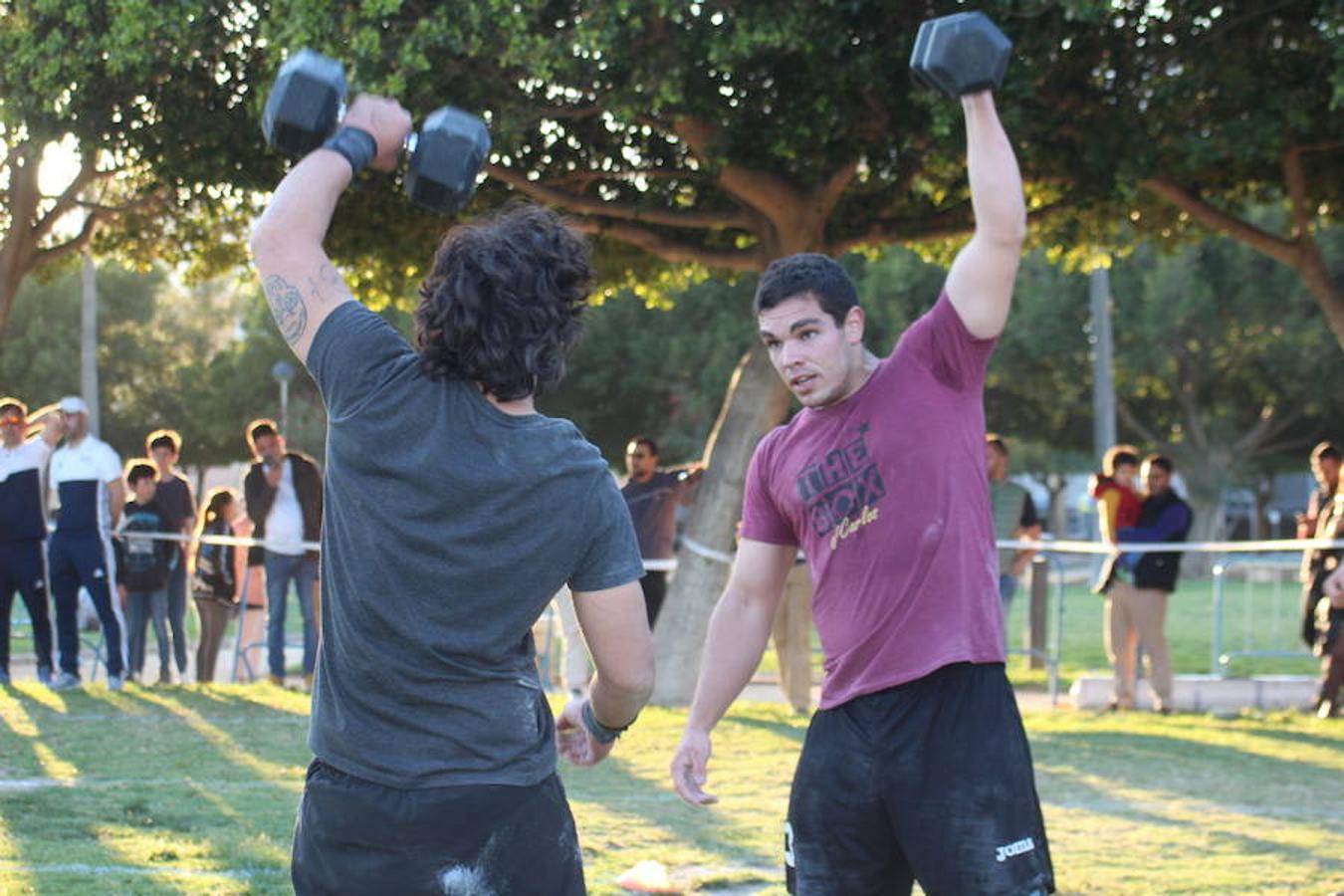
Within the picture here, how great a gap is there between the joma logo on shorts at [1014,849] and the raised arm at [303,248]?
6.08 ft

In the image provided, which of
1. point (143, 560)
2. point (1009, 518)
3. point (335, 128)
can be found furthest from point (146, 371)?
point (335, 128)

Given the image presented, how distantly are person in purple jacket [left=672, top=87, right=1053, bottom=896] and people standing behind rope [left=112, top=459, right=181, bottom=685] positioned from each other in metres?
10.0

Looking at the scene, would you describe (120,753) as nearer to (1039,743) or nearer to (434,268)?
(1039,743)

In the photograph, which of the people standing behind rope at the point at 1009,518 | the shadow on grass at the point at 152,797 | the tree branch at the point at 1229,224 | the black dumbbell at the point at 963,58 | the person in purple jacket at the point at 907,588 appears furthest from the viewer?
the people standing behind rope at the point at 1009,518

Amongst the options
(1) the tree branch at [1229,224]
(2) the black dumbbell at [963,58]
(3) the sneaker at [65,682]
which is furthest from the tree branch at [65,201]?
(2) the black dumbbell at [963,58]

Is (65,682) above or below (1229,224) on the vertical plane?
below

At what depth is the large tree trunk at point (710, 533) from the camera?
13547mm

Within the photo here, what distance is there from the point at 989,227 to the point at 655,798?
5.40m

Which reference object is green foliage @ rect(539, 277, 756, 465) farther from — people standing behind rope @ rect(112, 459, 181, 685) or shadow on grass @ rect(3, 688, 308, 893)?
shadow on grass @ rect(3, 688, 308, 893)

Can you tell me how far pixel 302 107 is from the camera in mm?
3082

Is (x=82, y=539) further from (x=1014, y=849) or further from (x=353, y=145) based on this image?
(x=353, y=145)

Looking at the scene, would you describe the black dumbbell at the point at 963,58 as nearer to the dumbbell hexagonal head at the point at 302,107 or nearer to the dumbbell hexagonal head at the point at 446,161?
the dumbbell hexagonal head at the point at 446,161

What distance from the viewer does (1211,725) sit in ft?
39.8

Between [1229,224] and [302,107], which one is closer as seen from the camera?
[302,107]
